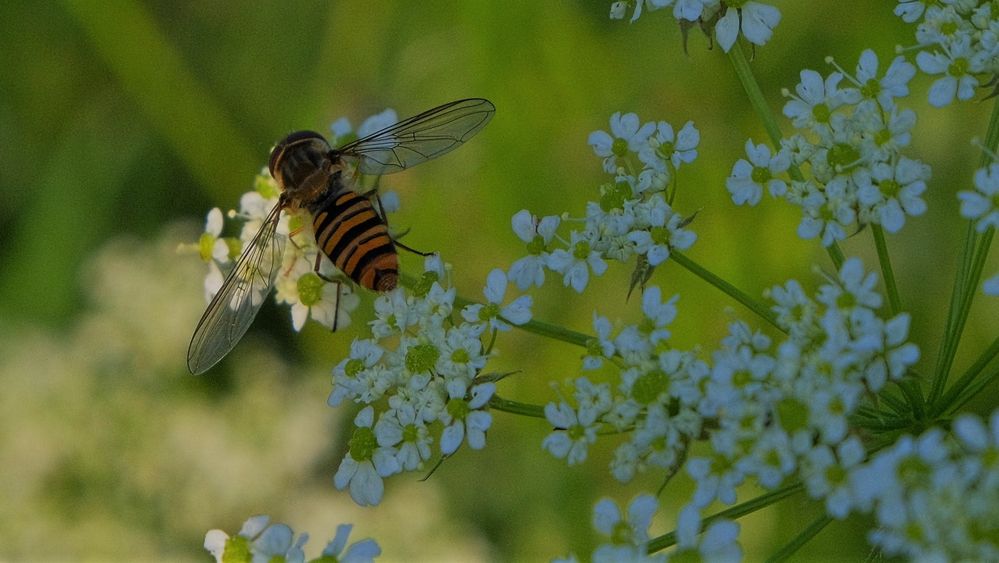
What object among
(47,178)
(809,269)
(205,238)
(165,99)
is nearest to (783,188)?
(809,269)

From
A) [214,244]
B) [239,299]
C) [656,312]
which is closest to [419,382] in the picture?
[656,312]

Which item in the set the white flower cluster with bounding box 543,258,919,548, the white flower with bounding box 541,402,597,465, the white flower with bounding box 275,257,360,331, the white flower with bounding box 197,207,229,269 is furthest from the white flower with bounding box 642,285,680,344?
the white flower with bounding box 197,207,229,269

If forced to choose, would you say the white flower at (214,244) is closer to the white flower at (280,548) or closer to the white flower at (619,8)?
the white flower at (280,548)

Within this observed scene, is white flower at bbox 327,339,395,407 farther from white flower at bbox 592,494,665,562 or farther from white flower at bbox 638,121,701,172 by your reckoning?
white flower at bbox 638,121,701,172

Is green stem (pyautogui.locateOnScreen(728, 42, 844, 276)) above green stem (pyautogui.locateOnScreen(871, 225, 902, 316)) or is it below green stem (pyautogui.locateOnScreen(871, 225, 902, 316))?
above

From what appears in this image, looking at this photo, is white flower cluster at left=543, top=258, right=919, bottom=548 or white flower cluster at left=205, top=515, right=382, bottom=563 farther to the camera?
white flower cluster at left=205, top=515, right=382, bottom=563

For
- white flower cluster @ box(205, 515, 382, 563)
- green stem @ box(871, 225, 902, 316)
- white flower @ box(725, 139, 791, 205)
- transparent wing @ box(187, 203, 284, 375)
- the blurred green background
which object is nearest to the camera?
green stem @ box(871, 225, 902, 316)

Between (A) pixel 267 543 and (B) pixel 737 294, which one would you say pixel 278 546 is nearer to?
(A) pixel 267 543
